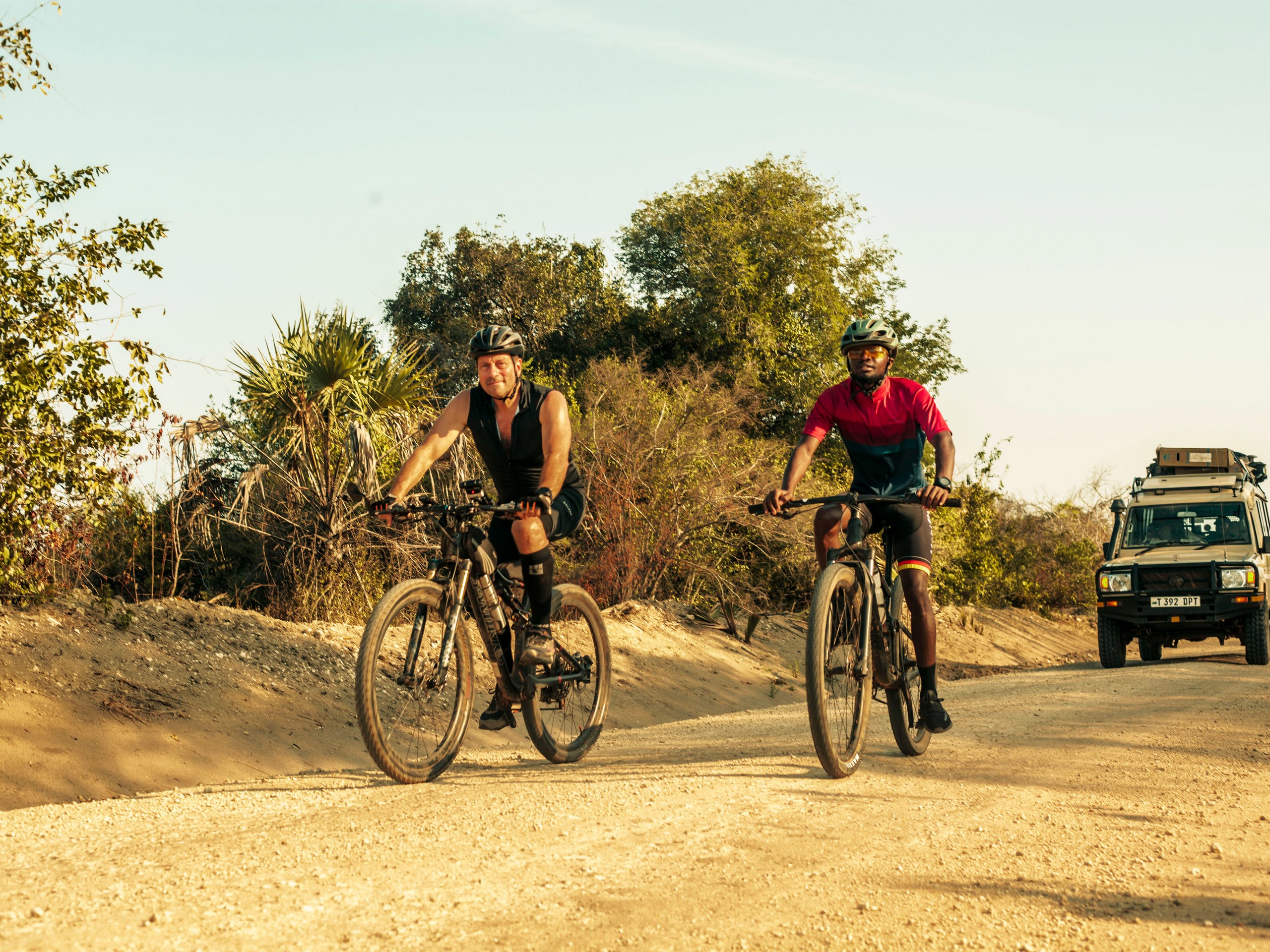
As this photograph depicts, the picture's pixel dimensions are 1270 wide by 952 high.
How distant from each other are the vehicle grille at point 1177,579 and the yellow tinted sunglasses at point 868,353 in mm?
10774

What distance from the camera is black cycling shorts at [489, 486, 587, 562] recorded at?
20.2ft

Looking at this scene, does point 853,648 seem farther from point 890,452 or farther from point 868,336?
point 868,336

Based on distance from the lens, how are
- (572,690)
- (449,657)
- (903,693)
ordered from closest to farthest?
(449,657) < (903,693) < (572,690)

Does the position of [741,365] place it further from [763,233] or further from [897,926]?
[897,926]

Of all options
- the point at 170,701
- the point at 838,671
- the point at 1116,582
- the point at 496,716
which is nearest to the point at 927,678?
the point at 838,671

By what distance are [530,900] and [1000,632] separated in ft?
74.5

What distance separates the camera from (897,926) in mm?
3357

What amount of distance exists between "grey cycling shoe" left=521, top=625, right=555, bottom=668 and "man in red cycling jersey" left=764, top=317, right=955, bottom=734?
148 centimetres

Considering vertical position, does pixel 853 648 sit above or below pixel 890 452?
below

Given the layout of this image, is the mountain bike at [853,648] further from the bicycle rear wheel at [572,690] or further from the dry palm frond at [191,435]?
the dry palm frond at [191,435]

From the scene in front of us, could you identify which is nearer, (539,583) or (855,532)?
(855,532)

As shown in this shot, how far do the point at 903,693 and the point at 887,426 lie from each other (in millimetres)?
1434

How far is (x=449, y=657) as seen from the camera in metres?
5.63

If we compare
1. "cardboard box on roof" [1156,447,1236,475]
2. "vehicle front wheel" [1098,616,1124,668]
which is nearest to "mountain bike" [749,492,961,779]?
"vehicle front wheel" [1098,616,1124,668]
